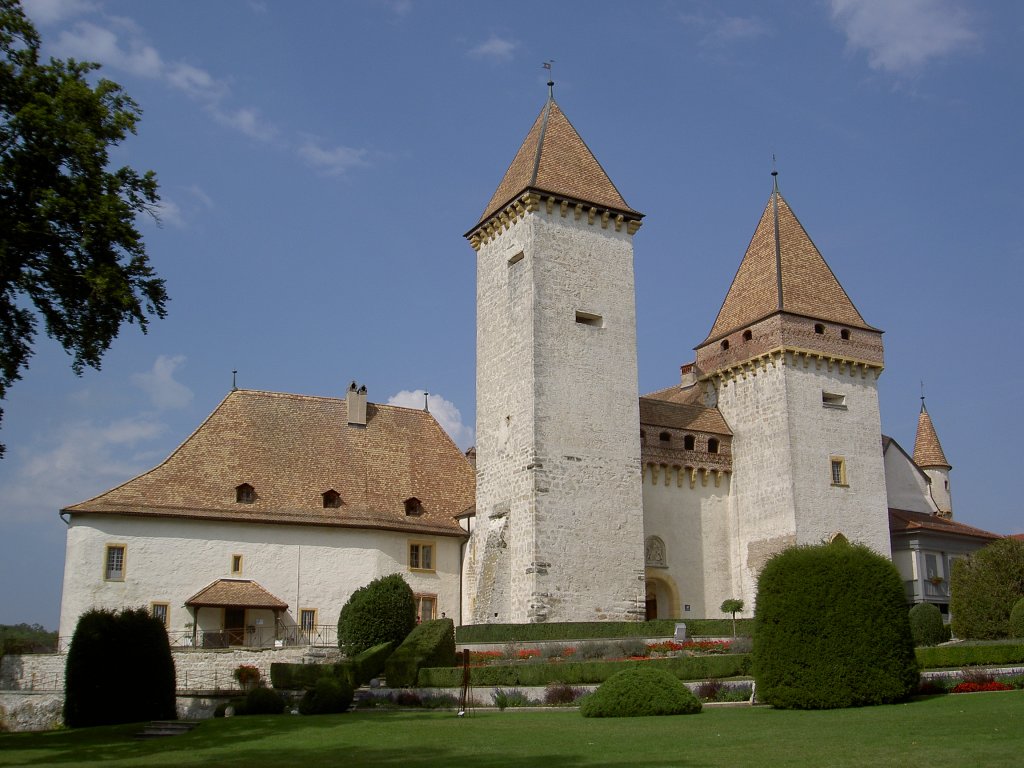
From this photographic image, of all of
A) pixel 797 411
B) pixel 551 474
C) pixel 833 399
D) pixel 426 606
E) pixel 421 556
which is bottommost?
pixel 426 606

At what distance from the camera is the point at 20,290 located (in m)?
19.4

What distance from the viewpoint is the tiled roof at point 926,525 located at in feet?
129

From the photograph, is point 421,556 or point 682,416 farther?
point 682,416

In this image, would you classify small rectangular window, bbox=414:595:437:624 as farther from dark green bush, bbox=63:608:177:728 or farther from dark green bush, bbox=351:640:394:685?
dark green bush, bbox=63:608:177:728

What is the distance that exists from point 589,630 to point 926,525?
53.9 ft

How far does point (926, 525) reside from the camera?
1560 inches

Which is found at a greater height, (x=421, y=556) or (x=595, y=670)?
(x=421, y=556)

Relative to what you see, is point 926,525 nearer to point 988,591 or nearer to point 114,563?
point 988,591

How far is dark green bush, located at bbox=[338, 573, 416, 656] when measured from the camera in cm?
3011

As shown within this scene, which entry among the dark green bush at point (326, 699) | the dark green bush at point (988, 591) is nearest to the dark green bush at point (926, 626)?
the dark green bush at point (988, 591)

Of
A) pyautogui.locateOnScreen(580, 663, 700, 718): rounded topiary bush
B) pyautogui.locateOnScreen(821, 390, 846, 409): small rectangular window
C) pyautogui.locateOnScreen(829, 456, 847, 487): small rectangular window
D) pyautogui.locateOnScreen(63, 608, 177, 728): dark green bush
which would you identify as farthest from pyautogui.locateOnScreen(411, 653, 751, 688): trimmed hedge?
pyautogui.locateOnScreen(821, 390, 846, 409): small rectangular window

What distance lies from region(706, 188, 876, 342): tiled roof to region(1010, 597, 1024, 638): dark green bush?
1382cm

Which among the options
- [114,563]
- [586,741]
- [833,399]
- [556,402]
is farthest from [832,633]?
[114,563]

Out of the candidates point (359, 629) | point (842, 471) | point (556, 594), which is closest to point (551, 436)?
point (556, 594)
